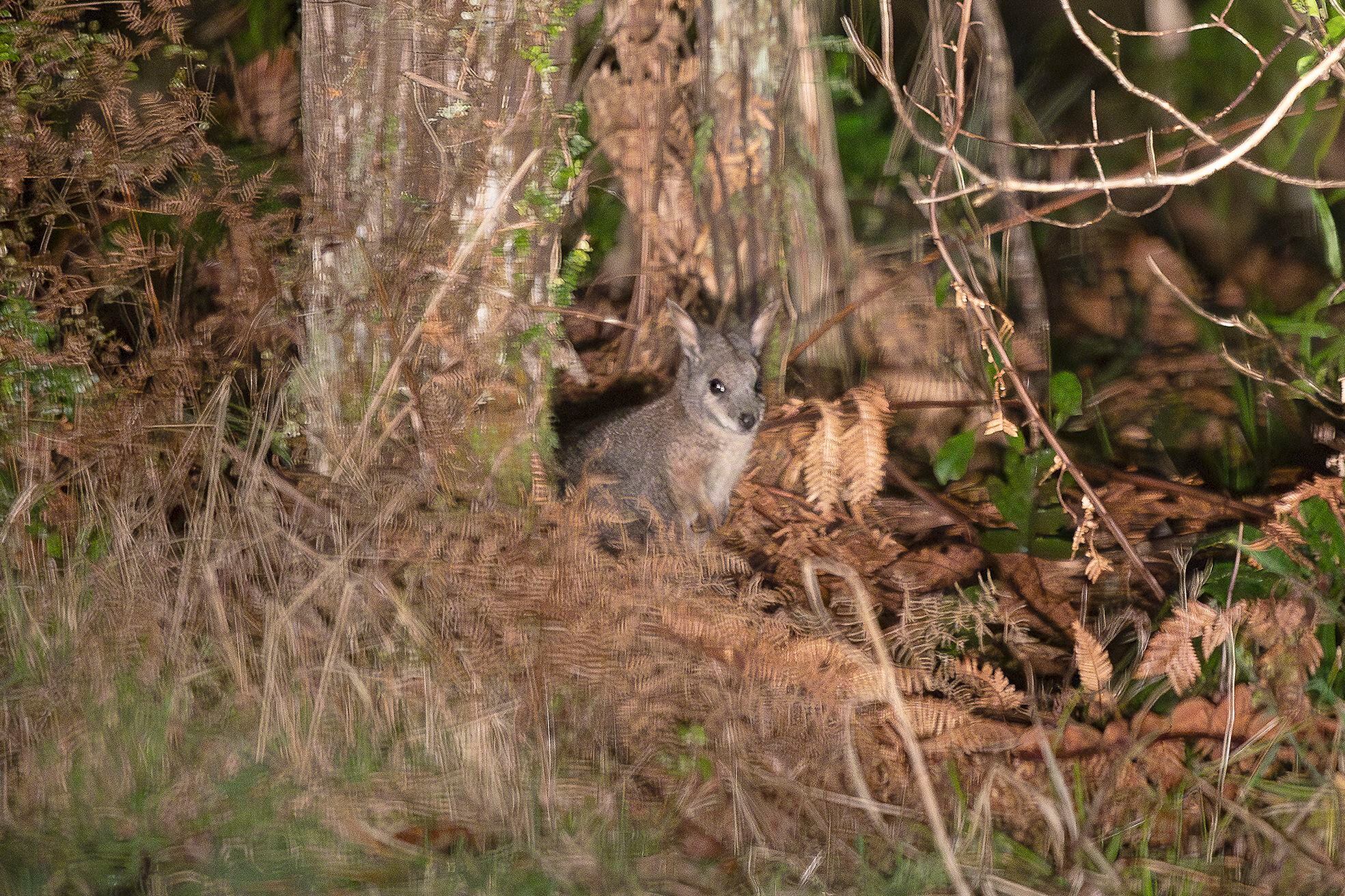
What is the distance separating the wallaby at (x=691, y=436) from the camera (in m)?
5.01

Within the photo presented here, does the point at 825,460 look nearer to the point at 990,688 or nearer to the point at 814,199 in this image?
the point at 990,688

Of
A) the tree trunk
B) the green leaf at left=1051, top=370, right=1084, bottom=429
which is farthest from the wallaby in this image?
the green leaf at left=1051, top=370, right=1084, bottom=429

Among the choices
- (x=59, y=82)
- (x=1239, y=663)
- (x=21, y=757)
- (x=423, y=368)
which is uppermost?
(x=59, y=82)

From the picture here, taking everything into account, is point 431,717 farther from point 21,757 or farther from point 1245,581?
point 1245,581

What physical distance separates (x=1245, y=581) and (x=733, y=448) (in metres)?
2.22

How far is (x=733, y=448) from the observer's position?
204 inches

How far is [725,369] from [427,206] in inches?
59.6

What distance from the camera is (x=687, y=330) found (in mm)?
5105

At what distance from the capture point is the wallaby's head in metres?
4.98

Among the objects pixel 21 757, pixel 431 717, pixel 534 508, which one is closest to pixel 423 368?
pixel 534 508

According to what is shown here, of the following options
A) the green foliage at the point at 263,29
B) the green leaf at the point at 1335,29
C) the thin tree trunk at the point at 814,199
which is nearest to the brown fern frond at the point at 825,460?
the thin tree trunk at the point at 814,199

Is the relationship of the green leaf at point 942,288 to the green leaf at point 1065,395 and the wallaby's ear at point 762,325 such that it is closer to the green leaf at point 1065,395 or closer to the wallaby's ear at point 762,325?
the green leaf at point 1065,395

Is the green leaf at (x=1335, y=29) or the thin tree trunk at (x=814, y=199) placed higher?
the green leaf at (x=1335, y=29)

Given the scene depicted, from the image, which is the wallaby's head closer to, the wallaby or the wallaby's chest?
the wallaby
